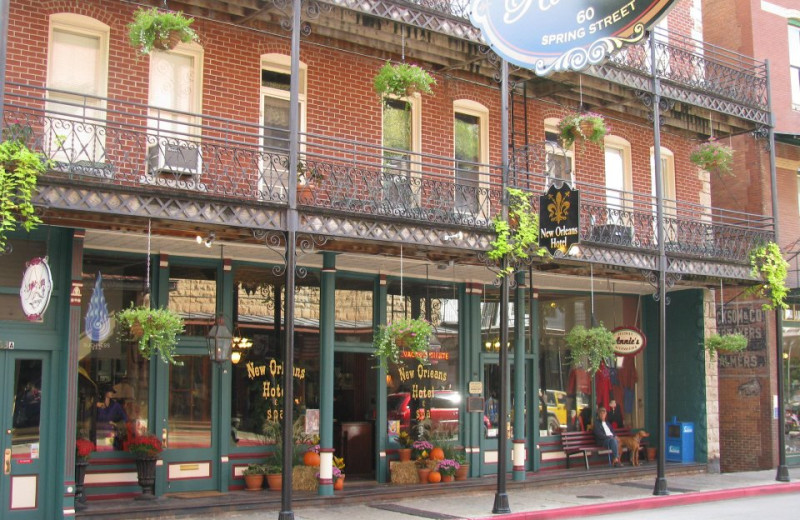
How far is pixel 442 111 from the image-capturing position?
16.1 m

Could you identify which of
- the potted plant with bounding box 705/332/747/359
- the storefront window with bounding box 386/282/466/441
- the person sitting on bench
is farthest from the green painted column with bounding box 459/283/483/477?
the potted plant with bounding box 705/332/747/359

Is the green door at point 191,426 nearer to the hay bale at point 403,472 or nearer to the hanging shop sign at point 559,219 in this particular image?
the hay bale at point 403,472

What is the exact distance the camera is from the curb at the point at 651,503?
1312 cm

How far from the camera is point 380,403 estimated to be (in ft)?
50.5

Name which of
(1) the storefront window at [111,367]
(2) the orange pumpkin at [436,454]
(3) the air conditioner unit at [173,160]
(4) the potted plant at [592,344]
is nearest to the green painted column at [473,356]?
(2) the orange pumpkin at [436,454]

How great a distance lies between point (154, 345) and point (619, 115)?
11487 millimetres

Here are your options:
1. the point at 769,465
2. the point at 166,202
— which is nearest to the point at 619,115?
the point at 769,465

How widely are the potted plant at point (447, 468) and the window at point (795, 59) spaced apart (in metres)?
12.9

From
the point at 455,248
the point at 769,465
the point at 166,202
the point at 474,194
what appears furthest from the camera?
the point at 769,465

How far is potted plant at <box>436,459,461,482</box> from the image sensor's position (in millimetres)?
15289

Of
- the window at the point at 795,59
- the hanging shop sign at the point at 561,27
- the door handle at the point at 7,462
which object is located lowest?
the door handle at the point at 7,462

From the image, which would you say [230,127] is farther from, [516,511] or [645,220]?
[645,220]

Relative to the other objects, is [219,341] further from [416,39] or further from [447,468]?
[416,39]

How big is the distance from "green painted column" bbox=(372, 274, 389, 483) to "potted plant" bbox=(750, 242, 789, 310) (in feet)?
25.7
